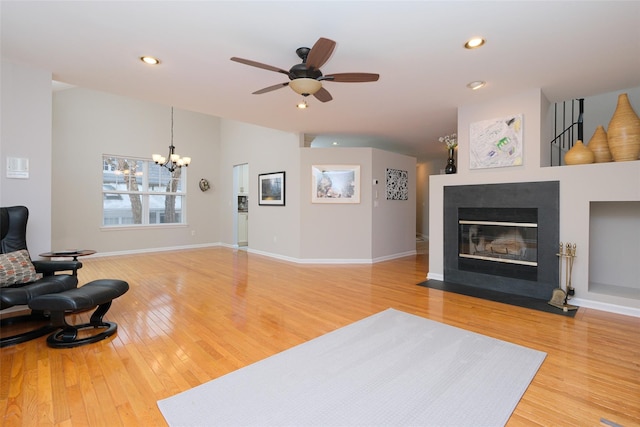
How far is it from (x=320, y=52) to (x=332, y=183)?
3.71 m

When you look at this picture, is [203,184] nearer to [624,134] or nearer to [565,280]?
[565,280]

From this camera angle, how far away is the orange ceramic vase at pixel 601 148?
337 centimetres

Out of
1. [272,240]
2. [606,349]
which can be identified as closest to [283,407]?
[606,349]

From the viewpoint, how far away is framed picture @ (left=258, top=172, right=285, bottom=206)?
6324mm

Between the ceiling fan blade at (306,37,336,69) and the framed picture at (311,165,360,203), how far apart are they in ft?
11.3

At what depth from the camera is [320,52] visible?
223 cm

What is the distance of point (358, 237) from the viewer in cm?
588

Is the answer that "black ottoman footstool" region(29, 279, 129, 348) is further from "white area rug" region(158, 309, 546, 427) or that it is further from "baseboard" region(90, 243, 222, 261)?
"baseboard" region(90, 243, 222, 261)

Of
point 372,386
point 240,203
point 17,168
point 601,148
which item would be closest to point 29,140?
point 17,168

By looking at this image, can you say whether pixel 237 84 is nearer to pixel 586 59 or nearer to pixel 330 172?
pixel 330 172

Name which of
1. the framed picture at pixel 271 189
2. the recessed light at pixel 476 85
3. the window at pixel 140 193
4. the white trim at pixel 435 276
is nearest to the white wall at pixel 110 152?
the window at pixel 140 193

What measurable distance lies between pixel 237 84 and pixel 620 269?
5.14 meters

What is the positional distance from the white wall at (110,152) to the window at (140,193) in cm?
18

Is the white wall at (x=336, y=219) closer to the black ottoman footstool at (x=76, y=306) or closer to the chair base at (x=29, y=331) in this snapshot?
the black ottoman footstool at (x=76, y=306)
